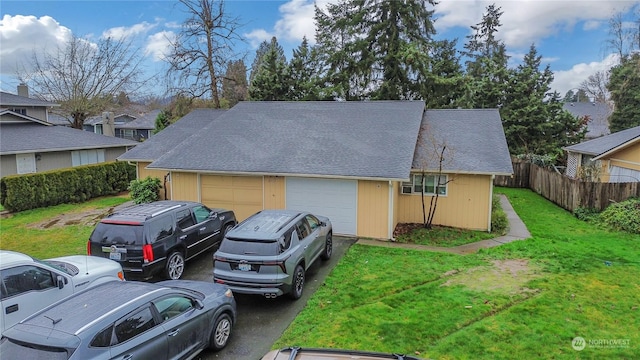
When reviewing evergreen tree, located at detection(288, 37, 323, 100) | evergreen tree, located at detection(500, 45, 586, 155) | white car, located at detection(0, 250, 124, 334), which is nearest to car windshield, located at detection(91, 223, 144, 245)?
white car, located at detection(0, 250, 124, 334)

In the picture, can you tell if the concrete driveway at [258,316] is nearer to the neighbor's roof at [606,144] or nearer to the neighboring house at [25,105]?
the neighbor's roof at [606,144]

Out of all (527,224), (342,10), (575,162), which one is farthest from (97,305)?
(342,10)

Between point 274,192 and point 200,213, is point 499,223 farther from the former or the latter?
point 200,213

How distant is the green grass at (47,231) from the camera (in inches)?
472

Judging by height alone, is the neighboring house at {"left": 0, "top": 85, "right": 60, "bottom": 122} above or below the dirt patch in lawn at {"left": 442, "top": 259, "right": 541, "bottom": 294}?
above

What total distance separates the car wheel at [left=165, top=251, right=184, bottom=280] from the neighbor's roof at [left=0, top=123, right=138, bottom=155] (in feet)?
54.4

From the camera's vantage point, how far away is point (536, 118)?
89.2 feet

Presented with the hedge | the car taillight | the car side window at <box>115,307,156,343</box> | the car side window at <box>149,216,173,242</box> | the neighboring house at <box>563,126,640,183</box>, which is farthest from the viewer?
the neighboring house at <box>563,126,640,183</box>

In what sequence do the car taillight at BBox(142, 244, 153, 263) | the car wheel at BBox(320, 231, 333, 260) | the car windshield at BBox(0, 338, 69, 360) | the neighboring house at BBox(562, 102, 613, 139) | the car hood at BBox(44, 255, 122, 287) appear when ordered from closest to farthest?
the car windshield at BBox(0, 338, 69, 360), the car hood at BBox(44, 255, 122, 287), the car taillight at BBox(142, 244, 153, 263), the car wheel at BBox(320, 231, 333, 260), the neighboring house at BBox(562, 102, 613, 139)

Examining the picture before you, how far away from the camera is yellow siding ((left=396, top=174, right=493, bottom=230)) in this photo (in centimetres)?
1384

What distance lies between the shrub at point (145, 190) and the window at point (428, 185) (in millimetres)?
11481

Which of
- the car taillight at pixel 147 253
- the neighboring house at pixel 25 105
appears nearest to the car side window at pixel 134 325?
the car taillight at pixel 147 253

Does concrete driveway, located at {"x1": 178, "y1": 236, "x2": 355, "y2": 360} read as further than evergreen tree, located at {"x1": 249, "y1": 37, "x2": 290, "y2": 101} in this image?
No

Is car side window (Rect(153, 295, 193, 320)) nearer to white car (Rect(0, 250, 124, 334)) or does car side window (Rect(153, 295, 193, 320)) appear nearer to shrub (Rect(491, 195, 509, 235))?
white car (Rect(0, 250, 124, 334))
